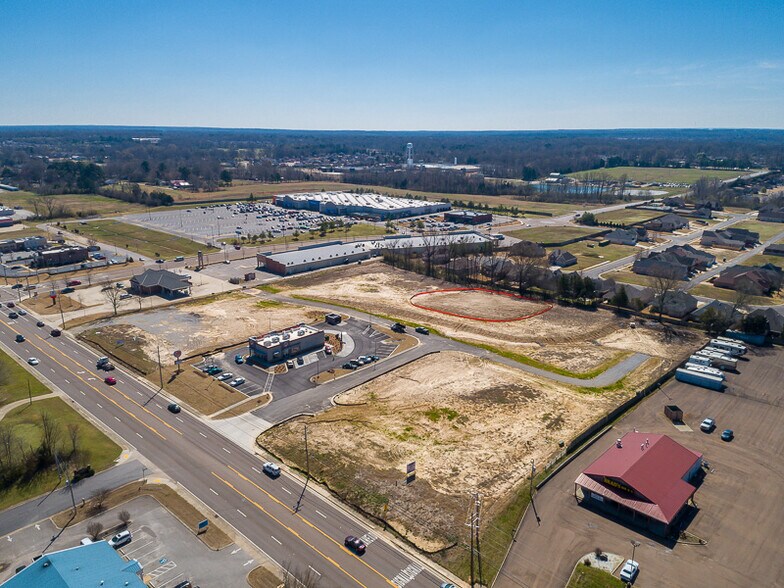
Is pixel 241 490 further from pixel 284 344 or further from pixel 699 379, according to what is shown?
pixel 699 379

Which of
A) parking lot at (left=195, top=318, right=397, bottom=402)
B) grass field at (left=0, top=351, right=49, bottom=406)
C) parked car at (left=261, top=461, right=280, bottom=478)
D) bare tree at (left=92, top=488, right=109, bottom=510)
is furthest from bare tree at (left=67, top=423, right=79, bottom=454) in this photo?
parked car at (left=261, top=461, right=280, bottom=478)

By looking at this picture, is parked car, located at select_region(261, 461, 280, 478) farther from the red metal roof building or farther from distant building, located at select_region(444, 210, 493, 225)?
distant building, located at select_region(444, 210, 493, 225)

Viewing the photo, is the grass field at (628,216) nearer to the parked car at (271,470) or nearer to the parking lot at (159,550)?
the parked car at (271,470)

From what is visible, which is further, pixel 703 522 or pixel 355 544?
pixel 703 522

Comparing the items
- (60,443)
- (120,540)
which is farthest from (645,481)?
(60,443)

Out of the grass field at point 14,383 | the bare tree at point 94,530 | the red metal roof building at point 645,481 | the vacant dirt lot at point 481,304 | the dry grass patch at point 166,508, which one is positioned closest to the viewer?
the bare tree at point 94,530

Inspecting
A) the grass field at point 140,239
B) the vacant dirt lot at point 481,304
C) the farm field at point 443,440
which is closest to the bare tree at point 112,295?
the grass field at point 140,239
